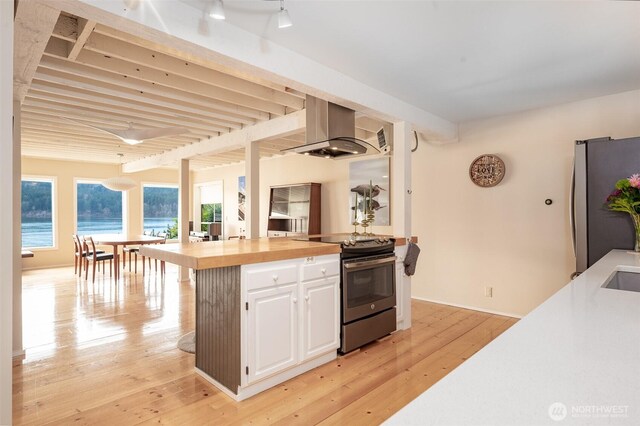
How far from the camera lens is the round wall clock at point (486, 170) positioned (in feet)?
13.7

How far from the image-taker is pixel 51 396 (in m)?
2.33

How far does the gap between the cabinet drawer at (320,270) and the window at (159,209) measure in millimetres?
7934

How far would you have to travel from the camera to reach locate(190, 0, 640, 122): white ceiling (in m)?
2.03

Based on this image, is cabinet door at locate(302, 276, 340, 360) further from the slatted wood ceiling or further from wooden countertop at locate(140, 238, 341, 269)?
the slatted wood ceiling

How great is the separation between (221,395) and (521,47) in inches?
126

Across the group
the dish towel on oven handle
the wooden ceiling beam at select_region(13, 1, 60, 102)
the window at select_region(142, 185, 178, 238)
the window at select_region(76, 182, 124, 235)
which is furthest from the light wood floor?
the window at select_region(142, 185, 178, 238)

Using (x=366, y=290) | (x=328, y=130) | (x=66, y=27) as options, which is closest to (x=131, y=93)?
(x=66, y=27)

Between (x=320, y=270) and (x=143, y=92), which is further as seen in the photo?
(x=143, y=92)

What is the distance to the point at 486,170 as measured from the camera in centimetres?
427

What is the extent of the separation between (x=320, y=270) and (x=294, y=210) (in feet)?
12.8

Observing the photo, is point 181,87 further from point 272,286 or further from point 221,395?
point 221,395

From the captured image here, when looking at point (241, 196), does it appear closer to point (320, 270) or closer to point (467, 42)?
point (320, 270)

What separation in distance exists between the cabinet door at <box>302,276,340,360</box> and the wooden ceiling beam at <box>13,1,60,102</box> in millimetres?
2248

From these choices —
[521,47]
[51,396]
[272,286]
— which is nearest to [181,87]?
[272,286]
